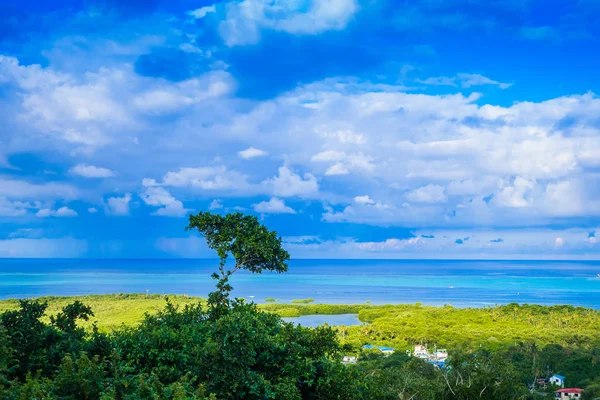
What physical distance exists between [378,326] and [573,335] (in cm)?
1617

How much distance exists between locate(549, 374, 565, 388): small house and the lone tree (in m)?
25.0

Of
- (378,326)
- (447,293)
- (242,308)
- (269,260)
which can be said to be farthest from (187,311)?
(447,293)

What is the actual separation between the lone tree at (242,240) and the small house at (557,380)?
25035 millimetres

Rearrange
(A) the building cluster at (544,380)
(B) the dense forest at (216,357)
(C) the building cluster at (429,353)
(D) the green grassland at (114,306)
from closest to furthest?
(B) the dense forest at (216,357) → (A) the building cluster at (544,380) → (C) the building cluster at (429,353) → (D) the green grassland at (114,306)

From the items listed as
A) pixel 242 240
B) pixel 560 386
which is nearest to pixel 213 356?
pixel 242 240

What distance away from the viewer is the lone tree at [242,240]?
11227 mm

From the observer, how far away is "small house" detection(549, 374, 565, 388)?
3005 cm

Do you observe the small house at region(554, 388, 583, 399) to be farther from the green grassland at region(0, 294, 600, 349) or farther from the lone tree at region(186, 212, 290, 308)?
the lone tree at region(186, 212, 290, 308)

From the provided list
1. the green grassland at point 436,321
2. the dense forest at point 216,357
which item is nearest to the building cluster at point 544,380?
the green grassland at point 436,321

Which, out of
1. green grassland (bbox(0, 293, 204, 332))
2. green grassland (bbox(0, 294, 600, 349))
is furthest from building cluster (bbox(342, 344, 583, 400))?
green grassland (bbox(0, 293, 204, 332))

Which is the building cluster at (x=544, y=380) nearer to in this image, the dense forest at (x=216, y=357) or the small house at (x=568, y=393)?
the small house at (x=568, y=393)

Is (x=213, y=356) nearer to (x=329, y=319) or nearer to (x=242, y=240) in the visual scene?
(x=242, y=240)

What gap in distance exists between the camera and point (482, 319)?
54.7 meters

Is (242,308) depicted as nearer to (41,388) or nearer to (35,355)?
A: (35,355)
